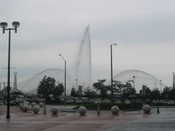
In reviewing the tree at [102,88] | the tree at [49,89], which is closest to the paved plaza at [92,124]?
the tree at [102,88]

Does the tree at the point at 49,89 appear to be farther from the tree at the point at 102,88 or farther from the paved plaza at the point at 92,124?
the paved plaza at the point at 92,124

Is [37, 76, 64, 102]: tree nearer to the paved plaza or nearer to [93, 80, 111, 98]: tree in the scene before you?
[93, 80, 111, 98]: tree

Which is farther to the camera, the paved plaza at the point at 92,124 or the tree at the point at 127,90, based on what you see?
the tree at the point at 127,90

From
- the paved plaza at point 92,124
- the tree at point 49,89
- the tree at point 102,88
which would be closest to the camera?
the paved plaza at point 92,124

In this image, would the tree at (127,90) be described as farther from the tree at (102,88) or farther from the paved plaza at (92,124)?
the paved plaza at (92,124)

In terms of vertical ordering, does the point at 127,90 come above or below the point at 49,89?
below

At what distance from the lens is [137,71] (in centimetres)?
14538

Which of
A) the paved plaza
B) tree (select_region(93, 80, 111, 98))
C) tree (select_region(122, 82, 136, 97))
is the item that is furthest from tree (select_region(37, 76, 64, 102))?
the paved plaza

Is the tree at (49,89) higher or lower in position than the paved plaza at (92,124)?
higher

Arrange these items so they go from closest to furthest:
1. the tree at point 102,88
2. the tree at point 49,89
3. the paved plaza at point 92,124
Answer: the paved plaza at point 92,124
the tree at point 102,88
the tree at point 49,89

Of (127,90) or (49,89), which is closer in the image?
(127,90)

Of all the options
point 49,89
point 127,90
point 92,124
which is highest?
point 49,89

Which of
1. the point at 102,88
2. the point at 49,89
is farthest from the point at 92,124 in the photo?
the point at 49,89

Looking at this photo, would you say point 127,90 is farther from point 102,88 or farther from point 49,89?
point 49,89
